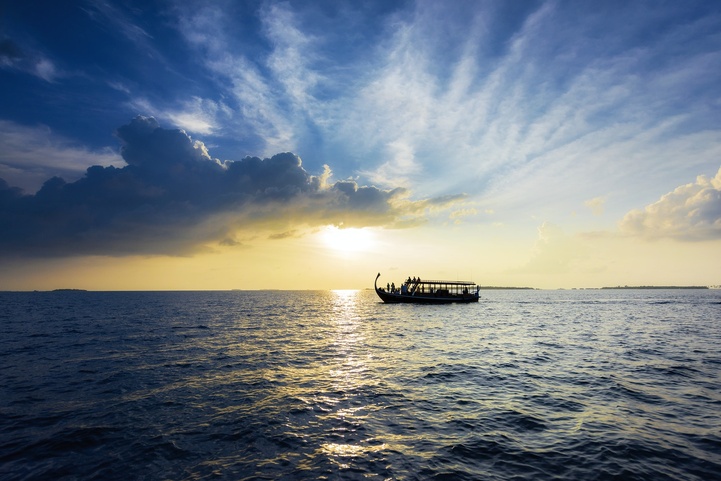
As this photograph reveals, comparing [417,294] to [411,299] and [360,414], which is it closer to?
[411,299]

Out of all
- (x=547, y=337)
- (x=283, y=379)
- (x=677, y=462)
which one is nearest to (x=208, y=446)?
(x=283, y=379)

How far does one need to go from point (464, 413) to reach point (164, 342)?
1111 inches

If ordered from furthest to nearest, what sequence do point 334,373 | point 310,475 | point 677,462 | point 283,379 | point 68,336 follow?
point 68,336
point 334,373
point 283,379
point 677,462
point 310,475

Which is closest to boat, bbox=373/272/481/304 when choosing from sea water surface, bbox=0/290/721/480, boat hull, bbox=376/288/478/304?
boat hull, bbox=376/288/478/304

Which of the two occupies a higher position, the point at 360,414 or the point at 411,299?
the point at 411,299

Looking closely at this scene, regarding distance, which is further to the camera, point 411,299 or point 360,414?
point 411,299

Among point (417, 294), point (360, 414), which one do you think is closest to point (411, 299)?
point (417, 294)

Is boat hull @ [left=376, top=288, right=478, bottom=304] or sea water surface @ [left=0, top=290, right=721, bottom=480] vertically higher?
boat hull @ [left=376, top=288, right=478, bottom=304]

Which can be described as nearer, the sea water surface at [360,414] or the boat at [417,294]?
the sea water surface at [360,414]

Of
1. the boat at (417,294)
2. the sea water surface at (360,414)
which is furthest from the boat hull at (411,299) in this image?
the sea water surface at (360,414)

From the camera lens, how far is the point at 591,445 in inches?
431

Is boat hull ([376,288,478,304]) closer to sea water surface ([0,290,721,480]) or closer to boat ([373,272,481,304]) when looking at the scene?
boat ([373,272,481,304])

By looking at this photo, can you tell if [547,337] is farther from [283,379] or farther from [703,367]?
[283,379]

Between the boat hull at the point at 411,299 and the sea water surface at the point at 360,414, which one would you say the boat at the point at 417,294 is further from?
the sea water surface at the point at 360,414
